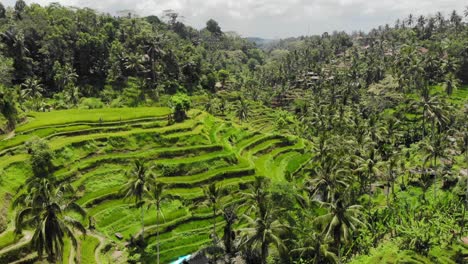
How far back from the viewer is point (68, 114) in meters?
69.9

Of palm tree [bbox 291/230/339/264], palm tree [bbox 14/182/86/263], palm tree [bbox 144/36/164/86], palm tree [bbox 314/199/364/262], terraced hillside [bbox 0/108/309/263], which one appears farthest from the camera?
palm tree [bbox 144/36/164/86]

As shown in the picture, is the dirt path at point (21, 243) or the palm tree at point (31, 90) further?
the palm tree at point (31, 90)

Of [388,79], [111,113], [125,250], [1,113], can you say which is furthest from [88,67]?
[388,79]

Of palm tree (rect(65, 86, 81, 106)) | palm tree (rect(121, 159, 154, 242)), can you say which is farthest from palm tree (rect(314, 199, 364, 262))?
palm tree (rect(65, 86, 81, 106))

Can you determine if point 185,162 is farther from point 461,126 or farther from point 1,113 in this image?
point 461,126

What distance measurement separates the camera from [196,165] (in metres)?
61.0

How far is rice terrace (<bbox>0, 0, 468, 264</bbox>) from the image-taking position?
42.4 m

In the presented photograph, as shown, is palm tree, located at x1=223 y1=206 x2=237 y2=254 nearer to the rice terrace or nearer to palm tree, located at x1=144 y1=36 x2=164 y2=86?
the rice terrace

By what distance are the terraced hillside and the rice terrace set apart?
0.22m

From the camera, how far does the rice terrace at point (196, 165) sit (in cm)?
4244

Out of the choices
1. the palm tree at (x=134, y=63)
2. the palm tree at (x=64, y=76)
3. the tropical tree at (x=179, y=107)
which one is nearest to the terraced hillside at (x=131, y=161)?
the tropical tree at (x=179, y=107)

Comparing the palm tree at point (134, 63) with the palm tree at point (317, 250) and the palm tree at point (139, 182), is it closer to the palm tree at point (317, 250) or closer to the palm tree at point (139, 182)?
the palm tree at point (139, 182)

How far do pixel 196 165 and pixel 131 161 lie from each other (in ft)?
31.1

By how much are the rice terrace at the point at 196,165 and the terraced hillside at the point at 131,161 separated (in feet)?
0.71
